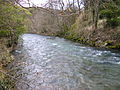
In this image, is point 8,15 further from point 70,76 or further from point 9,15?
point 70,76

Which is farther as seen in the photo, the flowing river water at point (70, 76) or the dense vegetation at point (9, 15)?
the flowing river water at point (70, 76)

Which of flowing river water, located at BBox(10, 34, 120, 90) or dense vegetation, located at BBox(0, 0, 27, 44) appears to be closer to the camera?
dense vegetation, located at BBox(0, 0, 27, 44)

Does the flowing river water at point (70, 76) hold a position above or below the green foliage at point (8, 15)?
below

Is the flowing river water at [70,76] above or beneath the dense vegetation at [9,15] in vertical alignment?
beneath

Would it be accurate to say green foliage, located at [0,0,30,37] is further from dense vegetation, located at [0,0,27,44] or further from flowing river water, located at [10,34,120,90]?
flowing river water, located at [10,34,120,90]

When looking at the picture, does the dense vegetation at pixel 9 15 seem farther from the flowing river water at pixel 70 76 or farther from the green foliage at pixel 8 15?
the flowing river water at pixel 70 76

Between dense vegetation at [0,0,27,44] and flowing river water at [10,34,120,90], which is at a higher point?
dense vegetation at [0,0,27,44]

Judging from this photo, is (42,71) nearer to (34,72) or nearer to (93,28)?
(34,72)

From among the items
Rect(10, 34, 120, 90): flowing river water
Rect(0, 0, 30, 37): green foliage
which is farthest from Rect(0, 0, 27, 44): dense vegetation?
Rect(10, 34, 120, 90): flowing river water

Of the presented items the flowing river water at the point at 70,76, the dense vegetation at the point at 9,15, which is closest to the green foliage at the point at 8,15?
the dense vegetation at the point at 9,15

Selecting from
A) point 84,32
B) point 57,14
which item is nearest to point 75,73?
point 57,14

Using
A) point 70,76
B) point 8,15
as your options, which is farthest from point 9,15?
point 70,76

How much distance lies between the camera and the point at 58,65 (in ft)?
27.8

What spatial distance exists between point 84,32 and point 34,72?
13316mm
